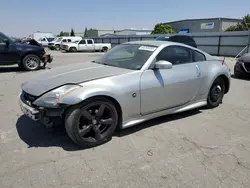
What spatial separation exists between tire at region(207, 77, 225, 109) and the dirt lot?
644 millimetres

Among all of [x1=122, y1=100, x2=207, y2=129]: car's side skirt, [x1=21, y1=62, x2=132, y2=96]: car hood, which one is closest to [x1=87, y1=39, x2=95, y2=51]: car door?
[x1=122, y1=100, x2=207, y2=129]: car's side skirt

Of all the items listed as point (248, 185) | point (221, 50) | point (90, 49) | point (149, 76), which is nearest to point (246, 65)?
point (149, 76)

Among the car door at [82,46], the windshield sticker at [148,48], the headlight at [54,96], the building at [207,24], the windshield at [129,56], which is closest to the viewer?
the headlight at [54,96]

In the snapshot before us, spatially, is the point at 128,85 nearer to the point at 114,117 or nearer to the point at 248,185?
the point at 114,117

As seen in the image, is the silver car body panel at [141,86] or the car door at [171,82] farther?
the car door at [171,82]

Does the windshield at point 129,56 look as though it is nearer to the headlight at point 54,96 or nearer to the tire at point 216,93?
the headlight at point 54,96

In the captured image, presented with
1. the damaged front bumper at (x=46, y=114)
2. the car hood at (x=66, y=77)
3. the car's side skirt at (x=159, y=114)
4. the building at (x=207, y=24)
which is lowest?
the car's side skirt at (x=159, y=114)

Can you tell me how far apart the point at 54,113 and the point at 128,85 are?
43.5 inches

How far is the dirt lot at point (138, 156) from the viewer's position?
7.91 ft

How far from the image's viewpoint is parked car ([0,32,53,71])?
8984 millimetres

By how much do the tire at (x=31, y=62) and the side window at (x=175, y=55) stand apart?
7.63 m

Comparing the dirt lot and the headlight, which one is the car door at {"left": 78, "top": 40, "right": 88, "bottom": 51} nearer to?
the dirt lot

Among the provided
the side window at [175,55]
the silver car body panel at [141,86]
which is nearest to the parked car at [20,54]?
the silver car body panel at [141,86]

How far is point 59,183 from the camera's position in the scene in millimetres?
2350
